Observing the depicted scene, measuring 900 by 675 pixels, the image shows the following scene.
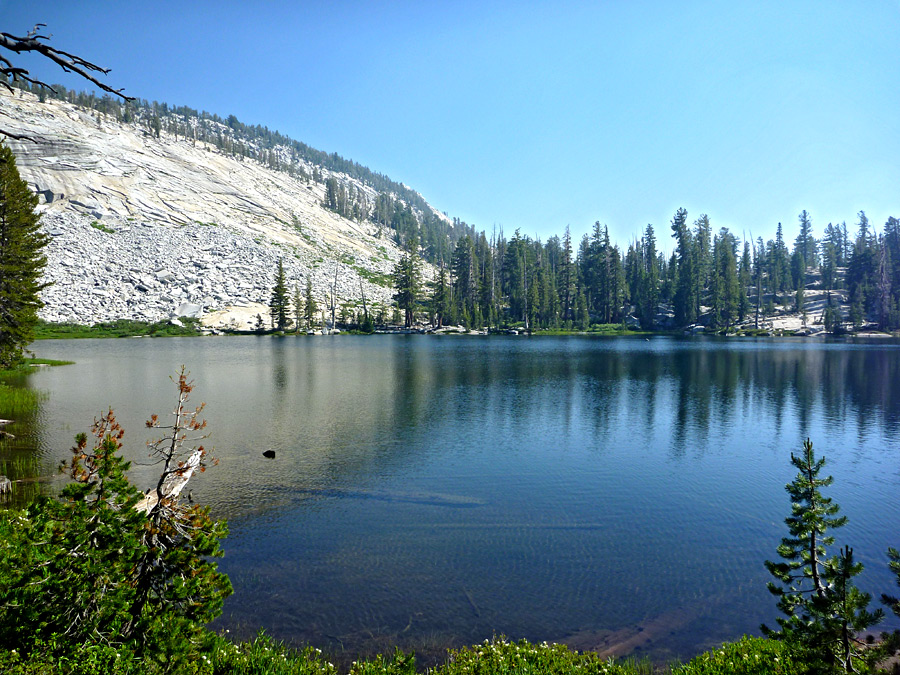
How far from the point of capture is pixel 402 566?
13.2m

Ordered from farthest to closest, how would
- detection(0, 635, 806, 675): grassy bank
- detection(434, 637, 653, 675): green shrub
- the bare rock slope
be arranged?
1. the bare rock slope
2. detection(434, 637, 653, 675): green shrub
3. detection(0, 635, 806, 675): grassy bank

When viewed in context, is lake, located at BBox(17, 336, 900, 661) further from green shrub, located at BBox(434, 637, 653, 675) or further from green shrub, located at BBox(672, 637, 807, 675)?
green shrub, located at BBox(672, 637, 807, 675)

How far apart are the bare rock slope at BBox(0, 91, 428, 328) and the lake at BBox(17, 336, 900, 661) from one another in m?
85.6

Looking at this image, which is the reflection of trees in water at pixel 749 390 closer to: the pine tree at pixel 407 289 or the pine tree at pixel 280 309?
the pine tree at pixel 407 289

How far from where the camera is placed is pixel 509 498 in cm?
1831

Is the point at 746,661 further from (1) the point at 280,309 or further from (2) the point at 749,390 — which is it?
(1) the point at 280,309

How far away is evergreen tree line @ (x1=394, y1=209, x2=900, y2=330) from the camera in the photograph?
454 ft

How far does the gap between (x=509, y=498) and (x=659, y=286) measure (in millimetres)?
158337

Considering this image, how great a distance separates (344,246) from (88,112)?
346 ft

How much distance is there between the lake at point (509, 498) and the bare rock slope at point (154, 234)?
281 feet

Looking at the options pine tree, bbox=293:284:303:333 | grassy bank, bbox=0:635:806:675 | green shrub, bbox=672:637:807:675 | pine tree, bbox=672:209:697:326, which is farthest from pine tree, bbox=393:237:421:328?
green shrub, bbox=672:637:807:675

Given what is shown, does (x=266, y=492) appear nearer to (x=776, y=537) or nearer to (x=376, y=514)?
(x=376, y=514)

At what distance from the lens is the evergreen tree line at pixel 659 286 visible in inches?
5448

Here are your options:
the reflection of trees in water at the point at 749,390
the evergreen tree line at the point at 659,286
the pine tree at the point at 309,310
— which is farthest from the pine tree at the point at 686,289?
the pine tree at the point at 309,310
